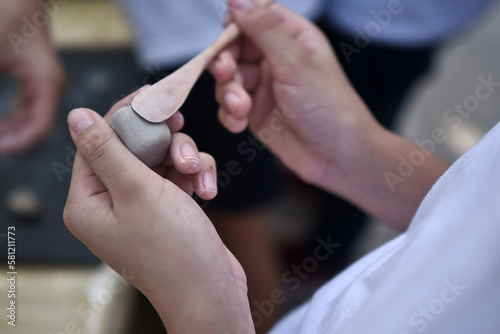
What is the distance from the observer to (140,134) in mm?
316

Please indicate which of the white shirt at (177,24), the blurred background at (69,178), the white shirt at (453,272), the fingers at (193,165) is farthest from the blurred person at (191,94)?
the white shirt at (453,272)

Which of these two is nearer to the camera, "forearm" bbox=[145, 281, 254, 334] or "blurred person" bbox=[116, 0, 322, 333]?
"forearm" bbox=[145, 281, 254, 334]

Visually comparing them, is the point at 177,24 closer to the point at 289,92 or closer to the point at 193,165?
the point at 289,92

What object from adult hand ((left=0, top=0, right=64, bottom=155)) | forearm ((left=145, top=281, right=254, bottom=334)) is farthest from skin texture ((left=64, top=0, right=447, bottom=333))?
adult hand ((left=0, top=0, right=64, bottom=155))

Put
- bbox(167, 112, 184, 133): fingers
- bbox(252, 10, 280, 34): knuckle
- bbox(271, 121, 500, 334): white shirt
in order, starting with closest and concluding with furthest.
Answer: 1. bbox(271, 121, 500, 334): white shirt
2. bbox(167, 112, 184, 133): fingers
3. bbox(252, 10, 280, 34): knuckle

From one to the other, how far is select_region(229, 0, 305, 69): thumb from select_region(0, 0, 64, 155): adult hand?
0.29m

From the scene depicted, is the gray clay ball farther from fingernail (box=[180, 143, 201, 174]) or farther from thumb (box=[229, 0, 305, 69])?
thumb (box=[229, 0, 305, 69])

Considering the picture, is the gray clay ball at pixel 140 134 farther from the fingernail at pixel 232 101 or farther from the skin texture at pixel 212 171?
the fingernail at pixel 232 101

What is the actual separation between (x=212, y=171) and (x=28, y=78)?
0.39 m

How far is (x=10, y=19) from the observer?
0.58 metres

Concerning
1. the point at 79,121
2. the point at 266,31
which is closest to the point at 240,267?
the point at 79,121

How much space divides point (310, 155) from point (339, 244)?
508mm

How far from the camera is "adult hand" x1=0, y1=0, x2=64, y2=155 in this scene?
59 cm

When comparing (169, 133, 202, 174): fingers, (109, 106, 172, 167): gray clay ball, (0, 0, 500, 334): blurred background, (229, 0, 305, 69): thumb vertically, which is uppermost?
(229, 0, 305, 69): thumb
